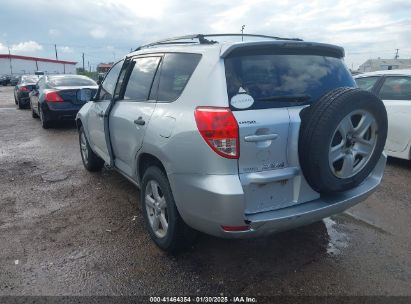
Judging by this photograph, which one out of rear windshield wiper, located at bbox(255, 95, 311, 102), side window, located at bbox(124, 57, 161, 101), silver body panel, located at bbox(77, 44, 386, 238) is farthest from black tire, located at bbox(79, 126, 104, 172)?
rear windshield wiper, located at bbox(255, 95, 311, 102)

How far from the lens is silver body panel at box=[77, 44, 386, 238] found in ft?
7.93

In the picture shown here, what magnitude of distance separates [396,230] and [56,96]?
8.37 m

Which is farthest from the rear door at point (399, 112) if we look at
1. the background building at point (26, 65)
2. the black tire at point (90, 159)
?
the background building at point (26, 65)

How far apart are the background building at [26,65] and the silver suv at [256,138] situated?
62.6 m

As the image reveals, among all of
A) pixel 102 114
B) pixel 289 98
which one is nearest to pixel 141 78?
pixel 102 114

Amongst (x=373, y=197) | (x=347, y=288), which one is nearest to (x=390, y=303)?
(x=347, y=288)

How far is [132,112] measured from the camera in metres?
3.49

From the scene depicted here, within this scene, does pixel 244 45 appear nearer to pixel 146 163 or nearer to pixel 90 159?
pixel 146 163

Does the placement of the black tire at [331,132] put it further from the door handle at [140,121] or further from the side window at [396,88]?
the side window at [396,88]

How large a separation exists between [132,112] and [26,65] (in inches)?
2663

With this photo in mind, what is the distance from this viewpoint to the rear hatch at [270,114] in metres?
2.44

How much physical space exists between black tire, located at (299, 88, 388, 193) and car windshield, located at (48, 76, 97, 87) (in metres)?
8.48

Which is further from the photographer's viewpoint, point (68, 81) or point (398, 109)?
point (68, 81)

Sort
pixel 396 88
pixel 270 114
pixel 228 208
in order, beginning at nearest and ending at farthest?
pixel 228 208, pixel 270 114, pixel 396 88
